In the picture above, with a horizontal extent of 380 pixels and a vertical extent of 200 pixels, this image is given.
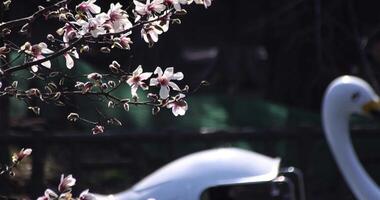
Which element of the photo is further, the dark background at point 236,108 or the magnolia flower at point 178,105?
the dark background at point 236,108

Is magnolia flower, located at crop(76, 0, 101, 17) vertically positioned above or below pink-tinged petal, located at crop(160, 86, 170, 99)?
above

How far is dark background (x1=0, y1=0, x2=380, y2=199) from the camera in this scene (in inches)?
341

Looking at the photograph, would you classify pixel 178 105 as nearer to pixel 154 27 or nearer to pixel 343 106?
pixel 154 27

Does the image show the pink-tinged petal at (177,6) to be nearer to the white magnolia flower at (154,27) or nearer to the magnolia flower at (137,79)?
the white magnolia flower at (154,27)

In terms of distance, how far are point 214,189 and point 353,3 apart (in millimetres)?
6862

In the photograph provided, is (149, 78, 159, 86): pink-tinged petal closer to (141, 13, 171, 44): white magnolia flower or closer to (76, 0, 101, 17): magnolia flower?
(141, 13, 171, 44): white magnolia flower

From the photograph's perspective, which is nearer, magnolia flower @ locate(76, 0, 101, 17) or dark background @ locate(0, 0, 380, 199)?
Result: magnolia flower @ locate(76, 0, 101, 17)

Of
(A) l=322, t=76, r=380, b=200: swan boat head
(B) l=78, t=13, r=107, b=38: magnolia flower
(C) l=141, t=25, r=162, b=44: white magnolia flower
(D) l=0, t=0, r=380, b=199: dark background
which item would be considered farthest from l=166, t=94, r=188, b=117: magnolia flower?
(A) l=322, t=76, r=380, b=200: swan boat head

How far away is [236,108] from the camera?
483 inches

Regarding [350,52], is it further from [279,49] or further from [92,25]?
[92,25]

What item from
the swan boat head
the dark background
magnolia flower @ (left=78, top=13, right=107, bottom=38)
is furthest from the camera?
the dark background

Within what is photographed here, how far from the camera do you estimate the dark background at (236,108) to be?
341 inches

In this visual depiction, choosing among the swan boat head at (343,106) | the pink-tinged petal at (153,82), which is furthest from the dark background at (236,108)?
the pink-tinged petal at (153,82)

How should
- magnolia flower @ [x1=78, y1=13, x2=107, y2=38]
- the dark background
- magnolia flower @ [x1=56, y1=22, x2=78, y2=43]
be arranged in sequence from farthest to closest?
the dark background, magnolia flower @ [x1=56, y1=22, x2=78, y2=43], magnolia flower @ [x1=78, y1=13, x2=107, y2=38]
